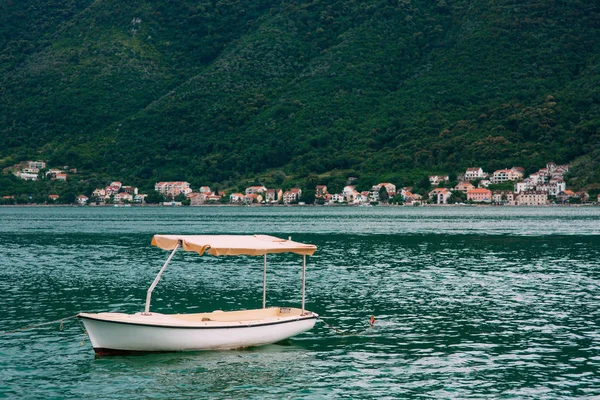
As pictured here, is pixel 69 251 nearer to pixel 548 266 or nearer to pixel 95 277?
pixel 95 277

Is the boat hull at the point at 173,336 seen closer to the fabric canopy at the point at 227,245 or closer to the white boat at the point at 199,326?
the white boat at the point at 199,326

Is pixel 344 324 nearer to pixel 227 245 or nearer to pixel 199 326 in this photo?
pixel 227 245

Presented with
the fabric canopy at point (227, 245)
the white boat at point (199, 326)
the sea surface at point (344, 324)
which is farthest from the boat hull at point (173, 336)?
the fabric canopy at point (227, 245)

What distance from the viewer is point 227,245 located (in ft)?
87.6

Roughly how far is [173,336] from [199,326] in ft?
3.02

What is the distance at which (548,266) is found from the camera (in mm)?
53125

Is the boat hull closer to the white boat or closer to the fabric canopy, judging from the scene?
the white boat

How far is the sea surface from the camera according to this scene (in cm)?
2170

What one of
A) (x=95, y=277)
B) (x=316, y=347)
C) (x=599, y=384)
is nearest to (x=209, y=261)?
(x=95, y=277)

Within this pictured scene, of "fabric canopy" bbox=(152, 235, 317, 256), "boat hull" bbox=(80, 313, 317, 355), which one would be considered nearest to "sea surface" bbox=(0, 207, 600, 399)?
"boat hull" bbox=(80, 313, 317, 355)

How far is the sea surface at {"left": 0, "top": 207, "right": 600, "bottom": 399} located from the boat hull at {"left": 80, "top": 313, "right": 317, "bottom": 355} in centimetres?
34

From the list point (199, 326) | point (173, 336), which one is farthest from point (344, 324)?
point (173, 336)

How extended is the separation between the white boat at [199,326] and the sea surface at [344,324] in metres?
0.43

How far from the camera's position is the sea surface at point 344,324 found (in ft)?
71.2
